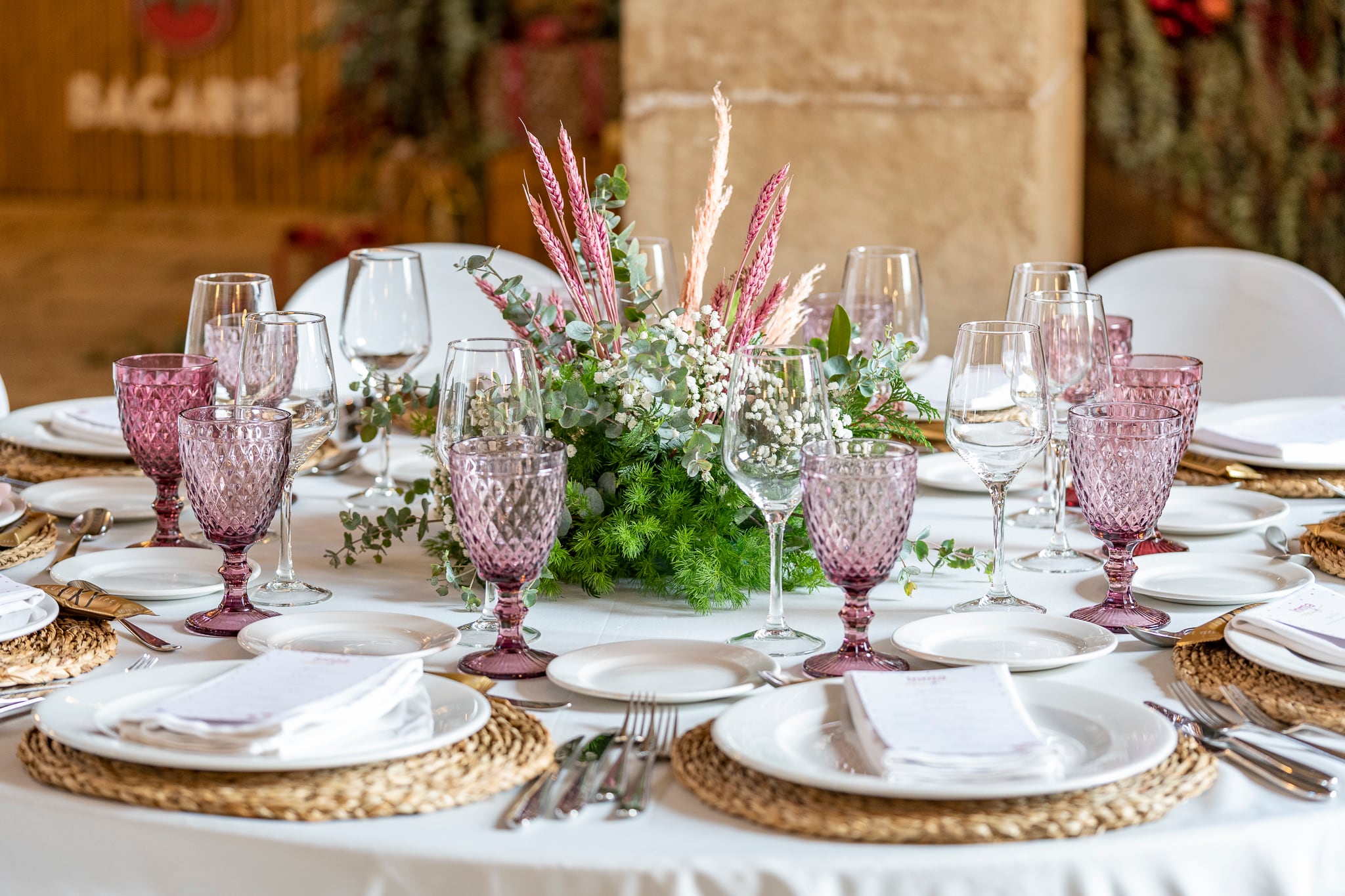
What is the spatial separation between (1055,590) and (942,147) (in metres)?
1.86

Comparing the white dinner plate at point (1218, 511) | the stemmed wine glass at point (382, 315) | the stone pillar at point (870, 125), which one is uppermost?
the stone pillar at point (870, 125)

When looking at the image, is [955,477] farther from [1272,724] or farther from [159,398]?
[159,398]

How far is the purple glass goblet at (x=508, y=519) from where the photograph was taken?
1064mm

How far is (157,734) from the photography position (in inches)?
35.2

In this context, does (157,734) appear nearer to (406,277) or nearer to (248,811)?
(248,811)

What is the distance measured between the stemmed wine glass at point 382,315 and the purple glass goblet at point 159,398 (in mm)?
235

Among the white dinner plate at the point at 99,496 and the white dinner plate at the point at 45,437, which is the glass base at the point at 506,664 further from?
the white dinner plate at the point at 45,437

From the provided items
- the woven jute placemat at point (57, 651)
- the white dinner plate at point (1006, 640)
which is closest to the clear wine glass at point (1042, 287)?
the white dinner plate at point (1006, 640)

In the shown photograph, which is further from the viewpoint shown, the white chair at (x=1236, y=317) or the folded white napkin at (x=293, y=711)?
the white chair at (x=1236, y=317)

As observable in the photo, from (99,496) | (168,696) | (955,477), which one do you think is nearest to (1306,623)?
(955,477)

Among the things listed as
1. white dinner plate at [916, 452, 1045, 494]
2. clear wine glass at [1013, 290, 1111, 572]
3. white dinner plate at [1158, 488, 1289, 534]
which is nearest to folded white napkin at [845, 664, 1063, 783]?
clear wine glass at [1013, 290, 1111, 572]

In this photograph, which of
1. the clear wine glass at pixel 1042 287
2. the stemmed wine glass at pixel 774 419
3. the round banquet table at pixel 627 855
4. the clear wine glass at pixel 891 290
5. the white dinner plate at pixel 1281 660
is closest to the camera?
the round banquet table at pixel 627 855

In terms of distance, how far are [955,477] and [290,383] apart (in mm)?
750

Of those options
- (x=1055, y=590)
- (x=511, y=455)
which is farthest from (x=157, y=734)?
(x=1055, y=590)
